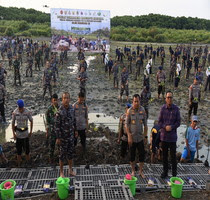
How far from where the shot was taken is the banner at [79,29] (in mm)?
18853

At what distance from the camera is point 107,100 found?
11570 millimetres

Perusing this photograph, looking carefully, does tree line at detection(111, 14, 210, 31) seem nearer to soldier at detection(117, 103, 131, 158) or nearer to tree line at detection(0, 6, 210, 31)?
tree line at detection(0, 6, 210, 31)

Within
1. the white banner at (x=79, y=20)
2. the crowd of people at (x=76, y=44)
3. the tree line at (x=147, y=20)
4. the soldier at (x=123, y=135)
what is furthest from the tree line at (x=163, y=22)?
the soldier at (x=123, y=135)

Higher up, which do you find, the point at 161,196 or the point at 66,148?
the point at 66,148

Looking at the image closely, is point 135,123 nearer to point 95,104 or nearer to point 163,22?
point 95,104

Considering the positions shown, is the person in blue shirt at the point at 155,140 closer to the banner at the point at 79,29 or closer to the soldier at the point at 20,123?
the soldier at the point at 20,123

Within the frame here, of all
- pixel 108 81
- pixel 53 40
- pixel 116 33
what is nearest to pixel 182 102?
pixel 108 81

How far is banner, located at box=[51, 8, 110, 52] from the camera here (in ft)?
61.9

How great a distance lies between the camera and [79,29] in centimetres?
1939

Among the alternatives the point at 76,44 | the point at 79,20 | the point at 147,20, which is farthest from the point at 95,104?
the point at 147,20

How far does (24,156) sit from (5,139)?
1.86 metres

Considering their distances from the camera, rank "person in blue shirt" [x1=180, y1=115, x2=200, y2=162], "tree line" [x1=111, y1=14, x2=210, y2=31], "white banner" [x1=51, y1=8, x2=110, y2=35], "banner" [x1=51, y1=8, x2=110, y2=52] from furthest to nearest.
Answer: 1. "tree line" [x1=111, y1=14, x2=210, y2=31]
2. "banner" [x1=51, y1=8, x2=110, y2=52]
3. "white banner" [x1=51, y1=8, x2=110, y2=35]
4. "person in blue shirt" [x1=180, y1=115, x2=200, y2=162]

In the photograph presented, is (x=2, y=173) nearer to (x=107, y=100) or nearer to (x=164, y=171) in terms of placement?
(x=164, y=171)

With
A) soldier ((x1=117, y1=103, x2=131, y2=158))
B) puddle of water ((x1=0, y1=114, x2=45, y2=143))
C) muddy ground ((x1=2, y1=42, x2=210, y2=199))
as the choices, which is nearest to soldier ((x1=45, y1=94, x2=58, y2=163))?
muddy ground ((x1=2, y1=42, x2=210, y2=199))
